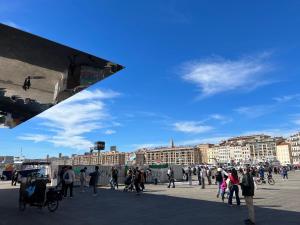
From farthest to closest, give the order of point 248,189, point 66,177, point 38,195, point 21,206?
point 66,177
point 21,206
point 38,195
point 248,189

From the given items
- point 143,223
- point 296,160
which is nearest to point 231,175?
point 143,223

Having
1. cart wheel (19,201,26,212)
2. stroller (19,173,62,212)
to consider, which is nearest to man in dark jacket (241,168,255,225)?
stroller (19,173,62,212)

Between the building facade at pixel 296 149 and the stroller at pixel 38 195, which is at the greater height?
the building facade at pixel 296 149

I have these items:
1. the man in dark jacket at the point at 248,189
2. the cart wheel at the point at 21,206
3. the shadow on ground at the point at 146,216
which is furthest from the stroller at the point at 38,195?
the man in dark jacket at the point at 248,189

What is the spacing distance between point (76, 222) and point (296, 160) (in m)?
203

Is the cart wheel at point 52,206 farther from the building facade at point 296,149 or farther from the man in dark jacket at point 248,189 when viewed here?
the building facade at point 296,149

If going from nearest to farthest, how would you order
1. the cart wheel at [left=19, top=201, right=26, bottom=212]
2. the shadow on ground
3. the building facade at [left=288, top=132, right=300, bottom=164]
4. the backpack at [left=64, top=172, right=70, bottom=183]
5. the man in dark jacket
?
1. the man in dark jacket
2. the shadow on ground
3. the cart wheel at [left=19, top=201, right=26, bottom=212]
4. the backpack at [left=64, top=172, right=70, bottom=183]
5. the building facade at [left=288, top=132, right=300, bottom=164]

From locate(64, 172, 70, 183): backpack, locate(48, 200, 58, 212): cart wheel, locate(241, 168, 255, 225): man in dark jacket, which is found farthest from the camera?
locate(64, 172, 70, 183): backpack

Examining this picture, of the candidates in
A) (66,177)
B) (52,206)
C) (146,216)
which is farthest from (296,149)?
(52,206)

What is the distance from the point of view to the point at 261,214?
1198 cm

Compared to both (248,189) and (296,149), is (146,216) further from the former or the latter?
(296,149)

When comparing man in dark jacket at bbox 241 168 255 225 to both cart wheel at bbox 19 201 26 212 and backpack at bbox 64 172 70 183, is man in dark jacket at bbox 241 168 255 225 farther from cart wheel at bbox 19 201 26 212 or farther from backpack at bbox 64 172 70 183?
backpack at bbox 64 172 70 183

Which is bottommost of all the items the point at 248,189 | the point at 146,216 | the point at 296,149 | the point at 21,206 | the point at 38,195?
the point at 146,216

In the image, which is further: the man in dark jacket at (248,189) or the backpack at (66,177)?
the backpack at (66,177)
